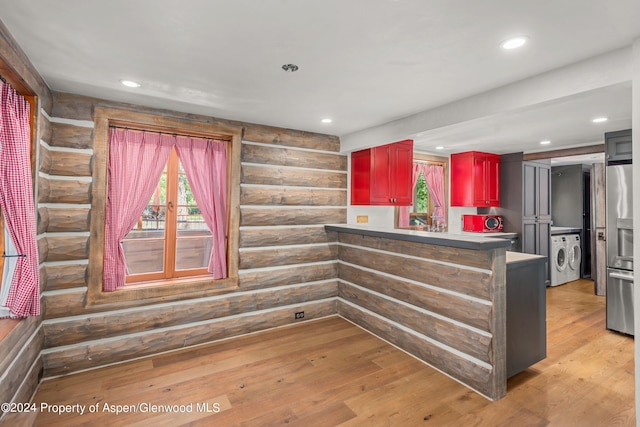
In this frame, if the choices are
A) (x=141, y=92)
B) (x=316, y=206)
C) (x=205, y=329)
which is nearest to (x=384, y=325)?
(x=316, y=206)

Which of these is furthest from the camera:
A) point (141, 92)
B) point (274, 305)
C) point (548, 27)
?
point (274, 305)

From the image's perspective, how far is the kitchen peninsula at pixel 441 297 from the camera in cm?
240

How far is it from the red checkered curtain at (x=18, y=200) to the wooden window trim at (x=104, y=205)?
596 mm

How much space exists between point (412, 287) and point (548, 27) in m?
2.25

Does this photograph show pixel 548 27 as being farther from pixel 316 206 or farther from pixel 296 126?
pixel 316 206

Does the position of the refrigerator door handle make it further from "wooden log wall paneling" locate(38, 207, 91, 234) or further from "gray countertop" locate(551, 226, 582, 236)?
"wooden log wall paneling" locate(38, 207, 91, 234)

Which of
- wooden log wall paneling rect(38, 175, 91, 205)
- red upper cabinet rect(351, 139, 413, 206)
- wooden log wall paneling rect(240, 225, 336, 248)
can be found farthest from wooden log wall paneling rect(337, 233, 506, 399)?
wooden log wall paneling rect(38, 175, 91, 205)

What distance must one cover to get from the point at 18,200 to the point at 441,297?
3.26 metres

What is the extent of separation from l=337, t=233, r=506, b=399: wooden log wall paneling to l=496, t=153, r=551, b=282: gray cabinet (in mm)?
3208

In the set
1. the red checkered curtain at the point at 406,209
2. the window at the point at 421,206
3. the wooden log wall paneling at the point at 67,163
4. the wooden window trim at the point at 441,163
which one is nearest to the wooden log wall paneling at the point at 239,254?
the wooden log wall paneling at the point at 67,163

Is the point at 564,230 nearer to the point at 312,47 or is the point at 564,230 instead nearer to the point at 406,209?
the point at 406,209

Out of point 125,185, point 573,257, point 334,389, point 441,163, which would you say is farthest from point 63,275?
point 573,257

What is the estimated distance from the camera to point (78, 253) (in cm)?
278

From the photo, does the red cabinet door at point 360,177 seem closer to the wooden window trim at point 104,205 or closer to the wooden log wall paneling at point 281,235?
the wooden log wall paneling at point 281,235
